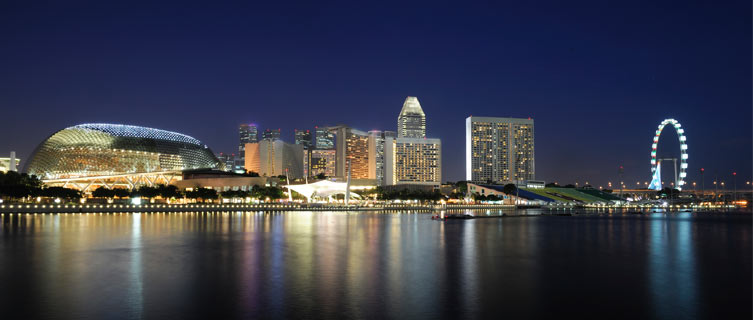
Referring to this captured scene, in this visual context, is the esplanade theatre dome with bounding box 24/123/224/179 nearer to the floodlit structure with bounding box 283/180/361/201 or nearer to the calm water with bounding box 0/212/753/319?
the floodlit structure with bounding box 283/180/361/201

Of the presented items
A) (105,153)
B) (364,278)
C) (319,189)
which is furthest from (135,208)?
(364,278)

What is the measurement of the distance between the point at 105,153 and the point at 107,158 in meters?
1.15

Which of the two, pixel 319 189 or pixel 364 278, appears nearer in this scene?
pixel 364 278

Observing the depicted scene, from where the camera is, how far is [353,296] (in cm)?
1653

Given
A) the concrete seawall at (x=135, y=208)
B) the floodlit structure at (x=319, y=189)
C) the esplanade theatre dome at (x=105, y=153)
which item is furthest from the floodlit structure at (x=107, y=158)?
the concrete seawall at (x=135, y=208)

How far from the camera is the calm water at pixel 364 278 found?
48.2 feet

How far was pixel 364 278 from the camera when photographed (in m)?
20.0

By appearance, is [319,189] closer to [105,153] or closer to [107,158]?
[107,158]

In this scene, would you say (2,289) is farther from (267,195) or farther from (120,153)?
(120,153)

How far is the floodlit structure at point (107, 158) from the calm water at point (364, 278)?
88.2 meters

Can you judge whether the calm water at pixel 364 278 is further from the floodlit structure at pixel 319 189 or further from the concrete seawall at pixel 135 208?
the floodlit structure at pixel 319 189

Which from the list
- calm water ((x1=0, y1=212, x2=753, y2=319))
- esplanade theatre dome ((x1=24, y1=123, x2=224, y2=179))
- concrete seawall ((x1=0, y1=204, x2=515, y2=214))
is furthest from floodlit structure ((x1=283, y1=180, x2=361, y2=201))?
calm water ((x1=0, y1=212, x2=753, y2=319))

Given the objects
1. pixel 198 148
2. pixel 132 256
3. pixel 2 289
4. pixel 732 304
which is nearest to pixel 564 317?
pixel 732 304

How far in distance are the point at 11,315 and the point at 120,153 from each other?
118 m
